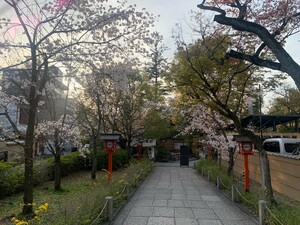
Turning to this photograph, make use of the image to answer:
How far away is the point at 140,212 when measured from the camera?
768cm

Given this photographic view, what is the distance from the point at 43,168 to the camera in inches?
546

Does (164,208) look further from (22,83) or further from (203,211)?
(22,83)

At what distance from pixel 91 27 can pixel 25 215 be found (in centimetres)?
465

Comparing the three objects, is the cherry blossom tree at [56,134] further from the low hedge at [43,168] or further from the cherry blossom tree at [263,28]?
the cherry blossom tree at [263,28]

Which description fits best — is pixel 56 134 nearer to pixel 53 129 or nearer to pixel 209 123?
pixel 53 129

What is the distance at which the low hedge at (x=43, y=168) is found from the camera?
10270 mm

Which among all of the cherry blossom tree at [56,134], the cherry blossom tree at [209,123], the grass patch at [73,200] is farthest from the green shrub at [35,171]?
the cherry blossom tree at [209,123]

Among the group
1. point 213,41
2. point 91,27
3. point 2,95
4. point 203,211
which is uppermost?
point 213,41

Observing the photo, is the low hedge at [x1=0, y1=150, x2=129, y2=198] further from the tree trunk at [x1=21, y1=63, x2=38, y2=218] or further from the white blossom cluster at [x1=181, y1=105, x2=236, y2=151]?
the white blossom cluster at [x1=181, y1=105, x2=236, y2=151]

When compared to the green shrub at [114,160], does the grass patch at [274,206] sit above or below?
below

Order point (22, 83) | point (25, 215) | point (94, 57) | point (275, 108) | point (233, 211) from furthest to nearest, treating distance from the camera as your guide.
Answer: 1. point (275, 108)
2. point (22, 83)
3. point (233, 211)
4. point (94, 57)
5. point (25, 215)

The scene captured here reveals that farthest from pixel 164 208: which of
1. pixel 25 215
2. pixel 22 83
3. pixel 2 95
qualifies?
pixel 2 95

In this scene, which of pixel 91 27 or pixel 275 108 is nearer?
pixel 91 27

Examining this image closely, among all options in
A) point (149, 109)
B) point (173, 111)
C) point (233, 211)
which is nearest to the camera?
point (233, 211)
